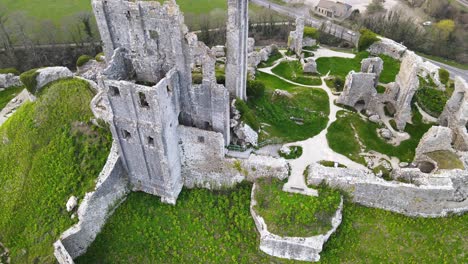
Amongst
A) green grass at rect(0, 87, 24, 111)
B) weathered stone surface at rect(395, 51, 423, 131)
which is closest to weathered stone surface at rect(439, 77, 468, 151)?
weathered stone surface at rect(395, 51, 423, 131)

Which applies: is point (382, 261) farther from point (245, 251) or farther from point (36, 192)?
point (36, 192)

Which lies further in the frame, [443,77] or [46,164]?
[443,77]

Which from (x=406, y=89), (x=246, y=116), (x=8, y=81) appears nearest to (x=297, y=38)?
(x=406, y=89)

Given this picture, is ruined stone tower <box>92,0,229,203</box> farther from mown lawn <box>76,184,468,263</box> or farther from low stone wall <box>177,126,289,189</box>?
mown lawn <box>76,184,468,263</box>

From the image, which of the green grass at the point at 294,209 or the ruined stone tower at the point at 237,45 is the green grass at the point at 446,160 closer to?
the green grass at the point at 294,209

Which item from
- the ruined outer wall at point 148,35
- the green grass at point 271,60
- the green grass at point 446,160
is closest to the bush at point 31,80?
the ruined outer wall at point 148,35

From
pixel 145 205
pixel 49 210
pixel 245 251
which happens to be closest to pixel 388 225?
pixel 245 251

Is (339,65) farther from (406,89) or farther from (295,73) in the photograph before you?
(406,89)
